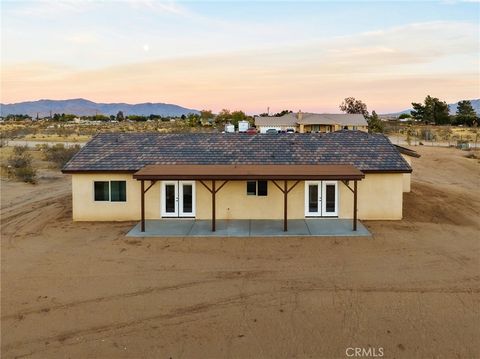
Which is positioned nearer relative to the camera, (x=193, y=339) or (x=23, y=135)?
(x=193, y=339)

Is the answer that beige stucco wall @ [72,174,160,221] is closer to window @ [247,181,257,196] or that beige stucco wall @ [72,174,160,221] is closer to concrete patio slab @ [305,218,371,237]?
window @ [247,181,257,196]

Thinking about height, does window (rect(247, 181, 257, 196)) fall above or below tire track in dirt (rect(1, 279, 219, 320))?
above

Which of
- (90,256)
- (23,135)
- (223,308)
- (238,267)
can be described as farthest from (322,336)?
(23,135)

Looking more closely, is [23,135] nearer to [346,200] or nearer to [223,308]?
[346,200]

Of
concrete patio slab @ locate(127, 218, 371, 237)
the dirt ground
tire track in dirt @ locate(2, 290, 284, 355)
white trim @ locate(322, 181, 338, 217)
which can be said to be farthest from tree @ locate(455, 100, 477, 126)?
tire track in dirt @ locate(2, 290, 284, 355)

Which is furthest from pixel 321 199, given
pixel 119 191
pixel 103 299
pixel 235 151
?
pixel 103 299

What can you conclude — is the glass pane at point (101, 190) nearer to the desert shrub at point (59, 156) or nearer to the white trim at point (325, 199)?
the white trim at point (325, 199)
